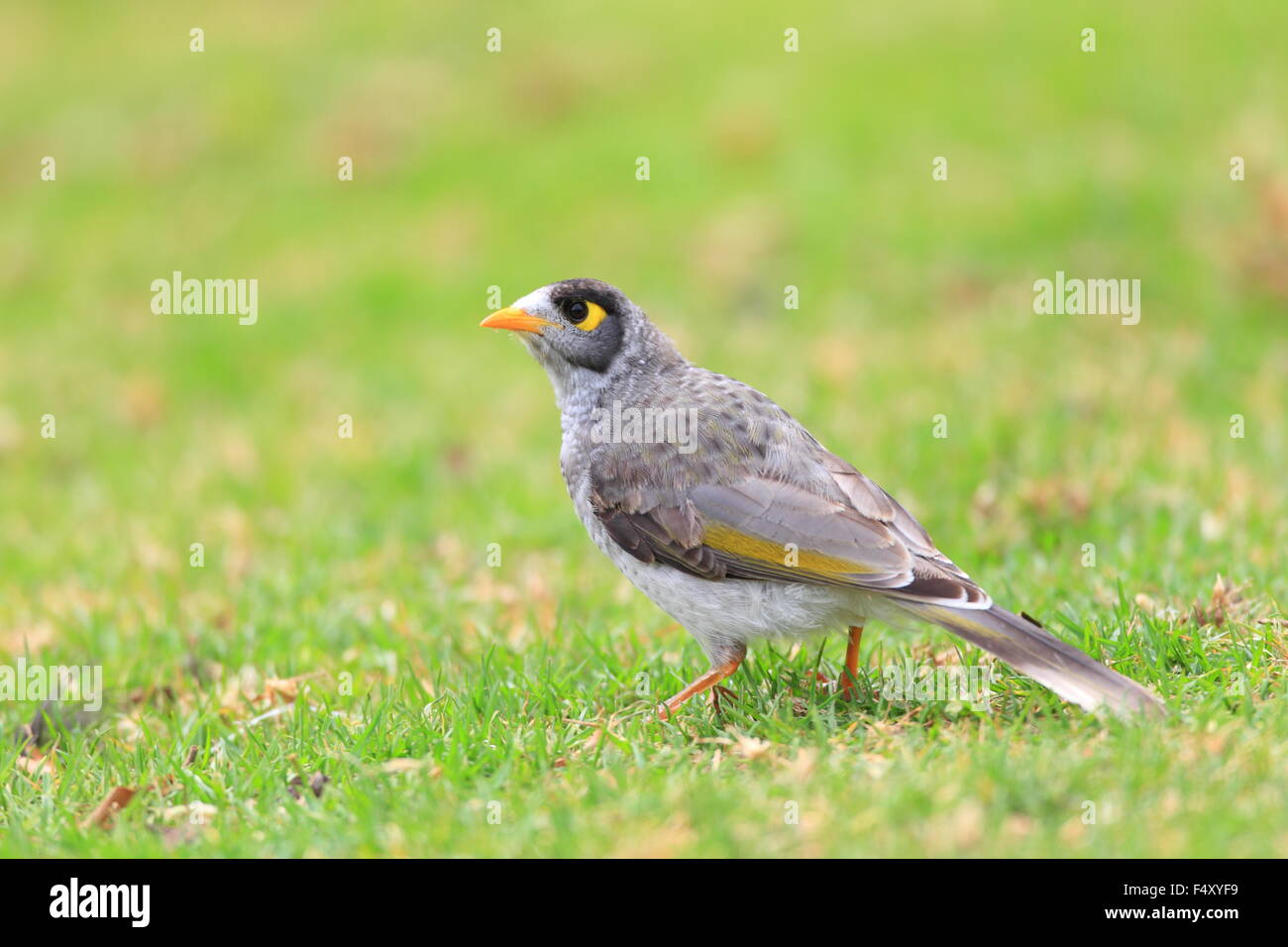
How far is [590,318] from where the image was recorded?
21.6 feet

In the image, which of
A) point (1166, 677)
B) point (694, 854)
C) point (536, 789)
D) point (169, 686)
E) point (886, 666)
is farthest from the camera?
point (169, 686)

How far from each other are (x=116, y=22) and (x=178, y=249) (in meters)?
9.53

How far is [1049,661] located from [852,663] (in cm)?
104

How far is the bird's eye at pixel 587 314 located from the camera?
21.6 feet

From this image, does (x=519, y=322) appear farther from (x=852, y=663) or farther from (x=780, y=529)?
(x=852, y=663)

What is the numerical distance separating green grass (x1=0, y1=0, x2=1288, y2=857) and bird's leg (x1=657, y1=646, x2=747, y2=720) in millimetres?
143

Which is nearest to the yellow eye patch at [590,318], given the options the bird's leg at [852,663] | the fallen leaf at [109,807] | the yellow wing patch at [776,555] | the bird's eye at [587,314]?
the bird's eye at [587,314]

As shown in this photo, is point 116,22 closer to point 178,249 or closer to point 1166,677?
point 178,249

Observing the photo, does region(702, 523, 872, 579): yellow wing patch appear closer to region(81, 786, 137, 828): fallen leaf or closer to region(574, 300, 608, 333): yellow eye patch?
region(574, 300, 608, 333): yellow eye patch

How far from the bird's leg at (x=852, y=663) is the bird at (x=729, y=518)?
0.4 inches

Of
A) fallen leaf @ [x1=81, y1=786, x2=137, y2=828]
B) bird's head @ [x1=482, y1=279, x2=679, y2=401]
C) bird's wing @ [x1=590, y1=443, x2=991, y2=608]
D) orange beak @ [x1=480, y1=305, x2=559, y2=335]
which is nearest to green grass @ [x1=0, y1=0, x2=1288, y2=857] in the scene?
fallen leaf @ [x1=81, y1=786, x2=137, y2=828]

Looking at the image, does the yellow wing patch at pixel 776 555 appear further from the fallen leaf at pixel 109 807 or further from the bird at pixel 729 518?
the fallen leaf at pixel 109 807

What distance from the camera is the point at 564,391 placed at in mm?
6746

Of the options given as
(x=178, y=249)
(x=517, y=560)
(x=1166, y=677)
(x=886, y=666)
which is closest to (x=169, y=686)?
(x=517, y=560)
